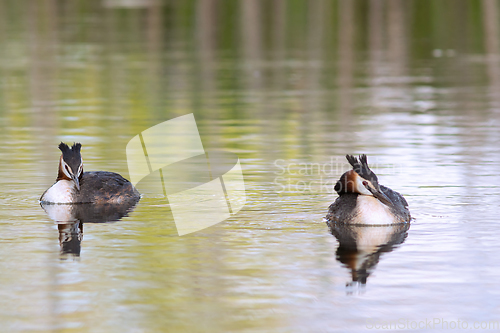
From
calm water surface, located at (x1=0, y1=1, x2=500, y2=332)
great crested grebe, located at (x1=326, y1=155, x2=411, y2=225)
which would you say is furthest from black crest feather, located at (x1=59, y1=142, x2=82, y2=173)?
great crested grebe, located at (x1=326, y1=155, x2=411, y2=225)

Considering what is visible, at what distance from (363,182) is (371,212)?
40cm

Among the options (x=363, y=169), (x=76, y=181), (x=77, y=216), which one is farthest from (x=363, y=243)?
(x=76, y=181)

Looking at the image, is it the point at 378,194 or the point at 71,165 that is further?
the point at 71,165

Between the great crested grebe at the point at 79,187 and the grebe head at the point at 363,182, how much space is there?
3377 millimetres

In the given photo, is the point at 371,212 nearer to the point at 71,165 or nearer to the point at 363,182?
the point at 363,182

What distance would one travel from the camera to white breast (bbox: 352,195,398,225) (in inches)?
489

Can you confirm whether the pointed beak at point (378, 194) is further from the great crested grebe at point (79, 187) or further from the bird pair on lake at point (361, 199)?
the great crested grebe at point (79, 187)

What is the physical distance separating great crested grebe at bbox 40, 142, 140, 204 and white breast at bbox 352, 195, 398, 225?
11.6ft

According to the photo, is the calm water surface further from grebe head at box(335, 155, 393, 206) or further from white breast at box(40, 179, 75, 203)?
grebe head at box(335, 155, 393, 206)

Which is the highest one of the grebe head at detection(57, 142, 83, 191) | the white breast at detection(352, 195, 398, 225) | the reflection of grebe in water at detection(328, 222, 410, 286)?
the grebe head at detection(57, 142, 83, 191)

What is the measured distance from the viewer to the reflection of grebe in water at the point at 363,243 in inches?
406

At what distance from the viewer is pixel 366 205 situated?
40.9 ft

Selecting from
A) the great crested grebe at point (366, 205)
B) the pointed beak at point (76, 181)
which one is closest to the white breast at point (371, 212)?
the great crested grebe at point (366, 205)

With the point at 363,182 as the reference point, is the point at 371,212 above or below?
below
